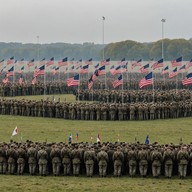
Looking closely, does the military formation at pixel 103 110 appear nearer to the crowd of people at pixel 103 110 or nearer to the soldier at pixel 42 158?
the crowd of people at pixel 103 110

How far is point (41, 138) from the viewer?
29.8 meters

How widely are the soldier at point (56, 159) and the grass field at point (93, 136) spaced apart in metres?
0.42

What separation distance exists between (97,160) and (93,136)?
9.61 m

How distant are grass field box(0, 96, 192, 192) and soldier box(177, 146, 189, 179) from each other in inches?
11.8

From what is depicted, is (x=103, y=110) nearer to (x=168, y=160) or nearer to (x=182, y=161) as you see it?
(x=168, y=160)

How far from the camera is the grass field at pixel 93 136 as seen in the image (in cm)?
1931

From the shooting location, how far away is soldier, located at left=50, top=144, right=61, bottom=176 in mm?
21016

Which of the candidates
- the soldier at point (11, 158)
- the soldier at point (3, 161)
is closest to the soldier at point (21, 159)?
the soldier at point (11, 158)

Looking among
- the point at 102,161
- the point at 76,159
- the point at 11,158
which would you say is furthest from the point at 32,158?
the point at 102,161

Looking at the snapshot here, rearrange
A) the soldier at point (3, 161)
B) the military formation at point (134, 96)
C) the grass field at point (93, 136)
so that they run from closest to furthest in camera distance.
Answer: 1. the grass field at point (93, 136)
2. the soldier at point (3, 161)
3. the military formation at point (134, 96)

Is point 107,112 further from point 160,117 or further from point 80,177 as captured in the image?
point 80,177

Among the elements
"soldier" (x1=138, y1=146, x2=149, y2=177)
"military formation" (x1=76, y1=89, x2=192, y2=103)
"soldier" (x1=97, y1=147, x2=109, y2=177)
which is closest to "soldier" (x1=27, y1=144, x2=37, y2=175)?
"soldier" (x1=97, y1=147, x2=109, y2=177)

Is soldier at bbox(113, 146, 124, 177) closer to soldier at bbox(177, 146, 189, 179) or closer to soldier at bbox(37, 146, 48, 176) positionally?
soldier at bbox(177, 146, 189, 179)

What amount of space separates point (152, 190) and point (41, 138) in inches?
467
